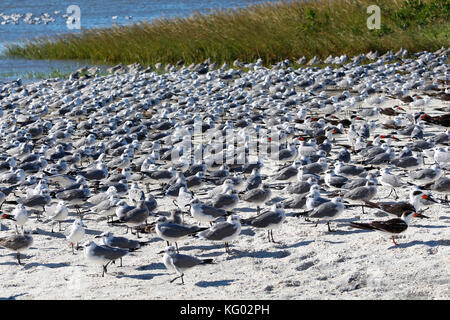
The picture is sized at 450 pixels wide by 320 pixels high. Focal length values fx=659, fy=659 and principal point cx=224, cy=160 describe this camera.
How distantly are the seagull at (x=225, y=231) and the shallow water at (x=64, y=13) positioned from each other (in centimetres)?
2147

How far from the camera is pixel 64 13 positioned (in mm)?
65562

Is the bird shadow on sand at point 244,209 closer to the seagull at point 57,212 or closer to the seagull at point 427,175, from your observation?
the seagull at point 57,212

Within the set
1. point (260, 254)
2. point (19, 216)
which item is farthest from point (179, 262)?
point (19, 216)

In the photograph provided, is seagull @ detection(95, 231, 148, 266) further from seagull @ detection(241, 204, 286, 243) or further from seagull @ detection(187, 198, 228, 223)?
seagull @ detection(241, 204, 286, 243)

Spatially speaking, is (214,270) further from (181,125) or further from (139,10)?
(139,10)

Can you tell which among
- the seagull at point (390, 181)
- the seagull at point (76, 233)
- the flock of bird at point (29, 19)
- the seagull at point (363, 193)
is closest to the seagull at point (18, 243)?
the seagull at point (76, 233)

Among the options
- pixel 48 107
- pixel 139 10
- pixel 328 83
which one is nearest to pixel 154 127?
pixel 48 107

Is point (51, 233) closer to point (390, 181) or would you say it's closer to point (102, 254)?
point (102, 254)

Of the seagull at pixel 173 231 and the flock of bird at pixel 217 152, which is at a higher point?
the seagull at pixel 173 231

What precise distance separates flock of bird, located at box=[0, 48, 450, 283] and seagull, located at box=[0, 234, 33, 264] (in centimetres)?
1

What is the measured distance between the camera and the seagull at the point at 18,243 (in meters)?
8.40

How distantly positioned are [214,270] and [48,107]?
45.6 ft
